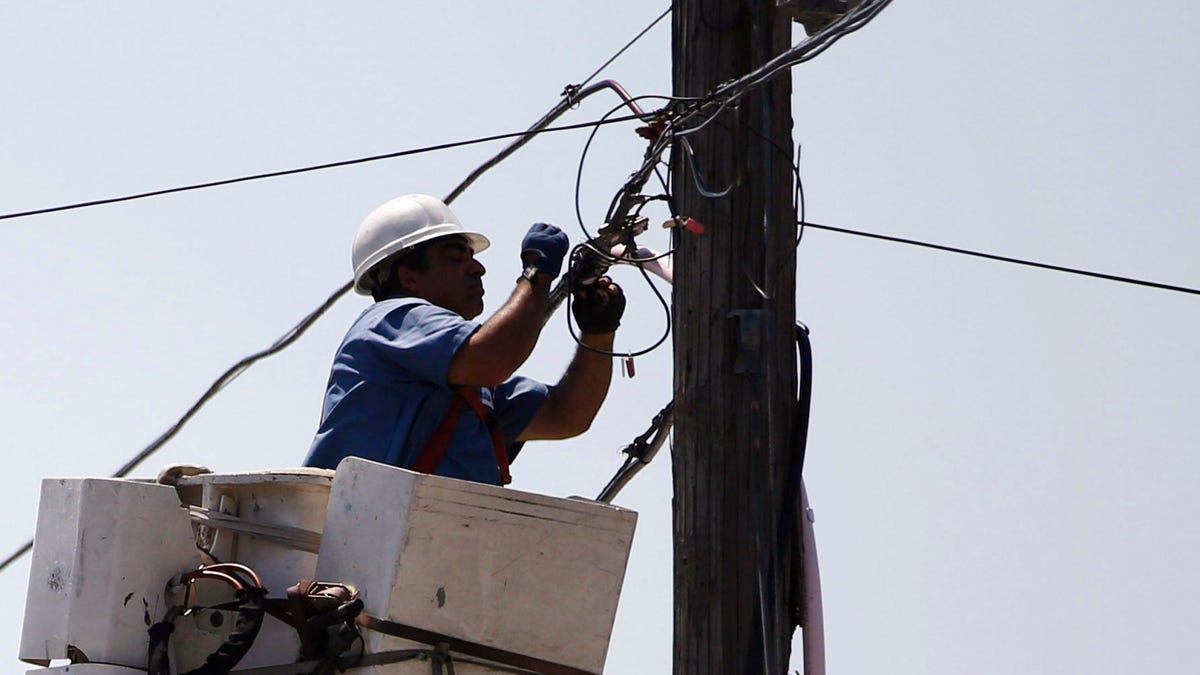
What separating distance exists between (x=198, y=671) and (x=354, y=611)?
38 centimetres

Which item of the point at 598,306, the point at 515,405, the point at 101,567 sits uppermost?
the point at 598,306

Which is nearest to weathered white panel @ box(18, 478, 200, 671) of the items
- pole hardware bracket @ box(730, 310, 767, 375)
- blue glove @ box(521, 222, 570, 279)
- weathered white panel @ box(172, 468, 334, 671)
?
weathered white panel @ box(172, 468, 334, 671)

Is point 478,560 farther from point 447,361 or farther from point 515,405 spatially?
point 515,405

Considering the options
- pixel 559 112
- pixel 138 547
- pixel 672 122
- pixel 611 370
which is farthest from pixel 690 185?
pixel 138 547

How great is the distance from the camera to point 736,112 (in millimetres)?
5305

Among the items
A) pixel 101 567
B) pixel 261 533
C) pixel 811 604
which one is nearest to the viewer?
pixel 101 567

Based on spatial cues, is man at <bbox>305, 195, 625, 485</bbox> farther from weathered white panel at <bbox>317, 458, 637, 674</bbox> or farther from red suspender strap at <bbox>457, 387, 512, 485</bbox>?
weathered white panel at <bbox>317, 458, 637, 674</bbox>

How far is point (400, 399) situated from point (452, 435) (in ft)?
0.51

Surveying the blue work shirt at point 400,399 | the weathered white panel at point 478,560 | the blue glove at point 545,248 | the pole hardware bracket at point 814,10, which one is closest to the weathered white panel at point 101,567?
the weathered white panel at point 478,560

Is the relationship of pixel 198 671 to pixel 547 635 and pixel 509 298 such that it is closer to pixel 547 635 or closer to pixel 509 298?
pixel 547 635

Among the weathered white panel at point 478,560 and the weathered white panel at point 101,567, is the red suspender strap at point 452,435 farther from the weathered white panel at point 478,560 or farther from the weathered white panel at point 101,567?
the weathered white panel at point 101,567

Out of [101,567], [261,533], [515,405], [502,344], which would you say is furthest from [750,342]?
[101,567]

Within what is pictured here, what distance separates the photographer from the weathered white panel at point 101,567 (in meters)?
4.00

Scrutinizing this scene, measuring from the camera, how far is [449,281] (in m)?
5.31
